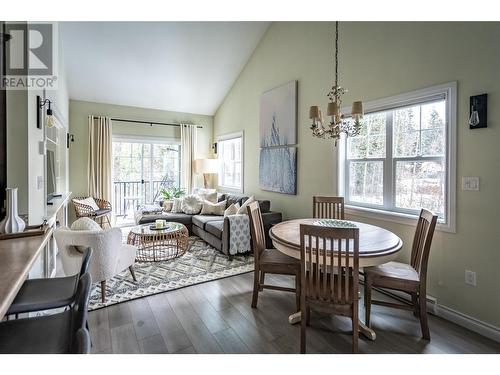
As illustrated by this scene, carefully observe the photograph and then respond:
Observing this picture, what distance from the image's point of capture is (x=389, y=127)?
3.04 m

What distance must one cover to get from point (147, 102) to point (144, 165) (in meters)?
1.48

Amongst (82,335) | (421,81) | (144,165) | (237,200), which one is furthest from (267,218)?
(144,165)

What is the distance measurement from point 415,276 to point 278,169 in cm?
282

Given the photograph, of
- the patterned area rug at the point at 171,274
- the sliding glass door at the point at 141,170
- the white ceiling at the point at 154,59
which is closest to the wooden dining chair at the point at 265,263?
the patterned area rug at the point at 171,274

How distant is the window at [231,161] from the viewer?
5.89 meters

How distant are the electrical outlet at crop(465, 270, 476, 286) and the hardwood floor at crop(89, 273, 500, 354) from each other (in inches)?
15.8

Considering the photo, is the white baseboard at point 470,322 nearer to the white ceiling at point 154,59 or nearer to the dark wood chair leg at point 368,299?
the dark wood chair leg at point 368,299

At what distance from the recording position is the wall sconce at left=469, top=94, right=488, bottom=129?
2.16 m

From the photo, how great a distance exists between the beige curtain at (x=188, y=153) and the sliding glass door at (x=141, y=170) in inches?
7.3

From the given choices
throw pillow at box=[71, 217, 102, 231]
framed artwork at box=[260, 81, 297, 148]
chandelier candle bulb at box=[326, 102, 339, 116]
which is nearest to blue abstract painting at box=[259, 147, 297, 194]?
framed artwork at box=[260, 81, 297, 148]

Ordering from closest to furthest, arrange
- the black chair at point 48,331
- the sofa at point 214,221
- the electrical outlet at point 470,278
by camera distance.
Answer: the black chair at point 48,331 → the electrical outlet at point 470,278 → the sofa at point 214,221

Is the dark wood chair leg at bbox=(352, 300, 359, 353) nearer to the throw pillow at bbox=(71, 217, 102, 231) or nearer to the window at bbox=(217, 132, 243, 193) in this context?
the throw pillow at bbox=(71, 217, 102, 231)
